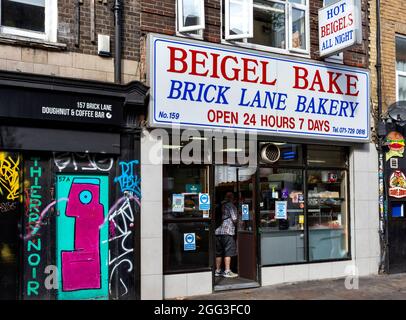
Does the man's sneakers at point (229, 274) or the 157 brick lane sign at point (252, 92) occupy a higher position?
the 157 brick lane sign at point (252, 92)

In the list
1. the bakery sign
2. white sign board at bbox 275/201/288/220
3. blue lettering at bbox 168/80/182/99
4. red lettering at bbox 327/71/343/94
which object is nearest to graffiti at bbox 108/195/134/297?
blue lettering at bbox 168/80/182/99

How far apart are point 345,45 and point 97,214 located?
18.0 ft

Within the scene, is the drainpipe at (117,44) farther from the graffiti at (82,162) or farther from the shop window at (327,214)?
the shop window at (327,214)

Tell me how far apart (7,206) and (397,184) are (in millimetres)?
8240

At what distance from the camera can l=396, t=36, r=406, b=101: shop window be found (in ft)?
39.4

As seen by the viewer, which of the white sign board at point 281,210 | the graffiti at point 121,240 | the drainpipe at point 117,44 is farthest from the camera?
the white sign board at point 281,210

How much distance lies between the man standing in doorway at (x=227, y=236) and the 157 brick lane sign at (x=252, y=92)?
68.1 inches

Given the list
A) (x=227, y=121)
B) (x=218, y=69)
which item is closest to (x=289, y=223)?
(x=227, y=121)

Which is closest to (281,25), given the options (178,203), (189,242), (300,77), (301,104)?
(300,77)

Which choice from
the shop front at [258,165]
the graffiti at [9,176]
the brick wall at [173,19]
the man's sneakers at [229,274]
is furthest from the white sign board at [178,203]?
the brick wall at [173,19]

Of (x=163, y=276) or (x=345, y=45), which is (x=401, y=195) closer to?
(x=345, y=45)

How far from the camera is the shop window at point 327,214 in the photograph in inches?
417

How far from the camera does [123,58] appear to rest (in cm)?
848

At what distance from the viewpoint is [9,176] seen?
746 cm
